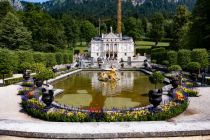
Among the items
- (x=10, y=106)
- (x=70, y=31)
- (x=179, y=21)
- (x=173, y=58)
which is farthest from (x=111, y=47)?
(x=10, y=106)

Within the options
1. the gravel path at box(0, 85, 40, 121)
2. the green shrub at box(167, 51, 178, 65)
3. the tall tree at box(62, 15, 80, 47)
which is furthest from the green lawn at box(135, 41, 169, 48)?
the gravel path at box(0, 85, 40, 121)

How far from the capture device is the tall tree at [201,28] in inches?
2016

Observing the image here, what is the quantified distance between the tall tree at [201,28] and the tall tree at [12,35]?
32.4m

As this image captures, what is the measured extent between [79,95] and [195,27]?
35.1 meters

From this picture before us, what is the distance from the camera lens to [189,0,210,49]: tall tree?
168ft

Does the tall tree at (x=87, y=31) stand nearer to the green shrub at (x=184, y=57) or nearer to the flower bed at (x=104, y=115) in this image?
the green shrub at (x=184, y=57)

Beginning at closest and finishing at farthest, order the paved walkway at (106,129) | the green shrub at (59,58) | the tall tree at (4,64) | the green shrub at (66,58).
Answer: the paved walkway at (106,129)
the tall tree at (4,64)
the green shrub at (59,58)
the green shrub at (66,58)

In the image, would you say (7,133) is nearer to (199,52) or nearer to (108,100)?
(108,100)

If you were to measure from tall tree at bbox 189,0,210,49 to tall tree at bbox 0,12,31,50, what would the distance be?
32.4 m

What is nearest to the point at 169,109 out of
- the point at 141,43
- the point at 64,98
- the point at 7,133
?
the point at 7,133

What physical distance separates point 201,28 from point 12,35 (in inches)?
1393

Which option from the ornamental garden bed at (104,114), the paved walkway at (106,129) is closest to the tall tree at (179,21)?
the ornamental garden bed at (104,114)

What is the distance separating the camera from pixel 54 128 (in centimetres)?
1162

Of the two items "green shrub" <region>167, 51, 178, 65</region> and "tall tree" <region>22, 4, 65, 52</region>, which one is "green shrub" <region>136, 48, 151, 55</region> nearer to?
"tall tree" <region>22, 4, 65, 52</region>
